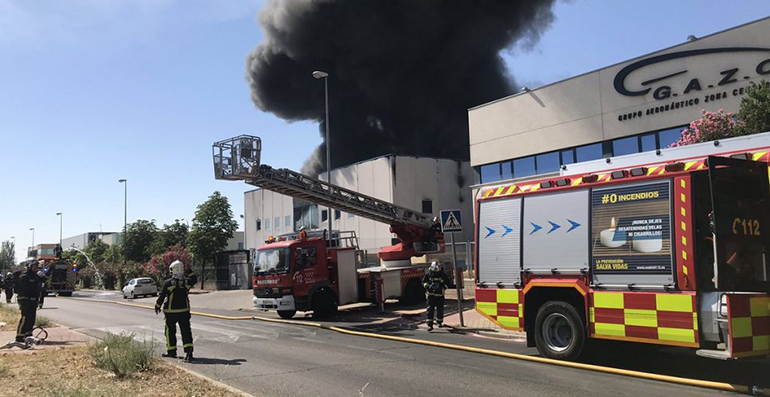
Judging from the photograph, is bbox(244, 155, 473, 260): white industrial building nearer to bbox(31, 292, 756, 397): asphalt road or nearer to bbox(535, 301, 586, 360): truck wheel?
bbox(31, 292, 756, 397): asphalt road

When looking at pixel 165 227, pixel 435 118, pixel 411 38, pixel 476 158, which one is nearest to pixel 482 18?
pixel 411 38

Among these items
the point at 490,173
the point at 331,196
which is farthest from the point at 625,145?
the point at 331,196

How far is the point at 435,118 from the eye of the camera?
50750mm

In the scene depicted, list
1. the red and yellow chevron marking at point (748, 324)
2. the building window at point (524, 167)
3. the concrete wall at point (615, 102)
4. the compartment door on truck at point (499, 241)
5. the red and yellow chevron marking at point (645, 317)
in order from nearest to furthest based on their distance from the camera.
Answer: the red and yellow chevron marking at point (748, 324)
the red and yellow chevron marking at point (645, 317)
the compartment door on truck at point (499, 241)
the concrete wall at point (615, 102)
the building window at point (524, 167)

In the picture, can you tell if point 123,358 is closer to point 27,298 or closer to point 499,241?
point 27,298

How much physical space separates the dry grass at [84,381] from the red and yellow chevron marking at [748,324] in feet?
17.0

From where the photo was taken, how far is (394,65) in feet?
164

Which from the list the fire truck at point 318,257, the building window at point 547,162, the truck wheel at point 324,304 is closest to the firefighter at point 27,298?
the fire truck at point 318,257

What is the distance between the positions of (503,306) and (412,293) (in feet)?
29.7

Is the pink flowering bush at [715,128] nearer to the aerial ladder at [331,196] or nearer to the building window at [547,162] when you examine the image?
the aerial ladder at [331,196]

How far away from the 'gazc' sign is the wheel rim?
600 inches

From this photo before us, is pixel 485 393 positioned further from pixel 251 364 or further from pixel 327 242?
pixel 327 242

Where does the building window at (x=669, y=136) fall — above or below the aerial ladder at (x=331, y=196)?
above

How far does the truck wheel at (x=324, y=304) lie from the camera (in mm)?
15660
